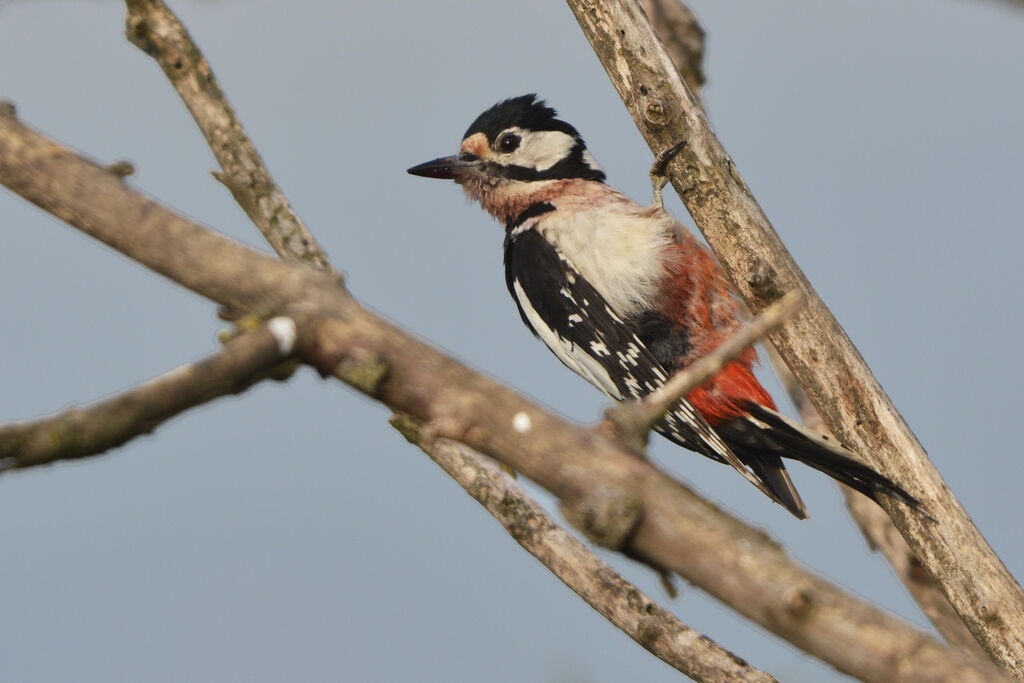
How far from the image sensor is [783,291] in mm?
3070

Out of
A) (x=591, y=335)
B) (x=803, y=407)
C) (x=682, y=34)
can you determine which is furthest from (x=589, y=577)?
(x=682, y=34)

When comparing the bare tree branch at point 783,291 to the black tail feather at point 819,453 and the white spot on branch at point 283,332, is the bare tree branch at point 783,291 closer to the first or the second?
the black tail feather at point 819,453

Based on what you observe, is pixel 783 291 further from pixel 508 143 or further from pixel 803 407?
pixel 803 407

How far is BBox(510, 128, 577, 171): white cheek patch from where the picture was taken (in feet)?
13.1

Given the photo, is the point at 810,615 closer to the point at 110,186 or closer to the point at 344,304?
the point at 344,304

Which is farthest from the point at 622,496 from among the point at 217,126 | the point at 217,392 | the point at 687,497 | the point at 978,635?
the point at 978,635

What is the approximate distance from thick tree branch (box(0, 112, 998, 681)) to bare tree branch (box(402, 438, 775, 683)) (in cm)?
151

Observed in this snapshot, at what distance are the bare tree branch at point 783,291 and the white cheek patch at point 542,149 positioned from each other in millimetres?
918

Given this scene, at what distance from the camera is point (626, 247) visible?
11.6 ft

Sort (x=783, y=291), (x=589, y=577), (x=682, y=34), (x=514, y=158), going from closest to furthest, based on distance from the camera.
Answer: (x=589, y=577) < (x=783, y=291) < (x=514, y=158) < (x=682, y=34)

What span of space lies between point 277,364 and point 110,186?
0.47 metres

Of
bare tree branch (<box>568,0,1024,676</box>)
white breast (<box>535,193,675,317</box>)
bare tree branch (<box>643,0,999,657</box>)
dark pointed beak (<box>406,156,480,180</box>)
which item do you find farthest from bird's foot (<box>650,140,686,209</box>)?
bare tree branch (<box>643,0,999,657</box>)

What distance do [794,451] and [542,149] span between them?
1.52m

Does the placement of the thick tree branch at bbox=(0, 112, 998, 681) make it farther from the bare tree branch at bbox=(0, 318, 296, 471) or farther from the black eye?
the black eye
